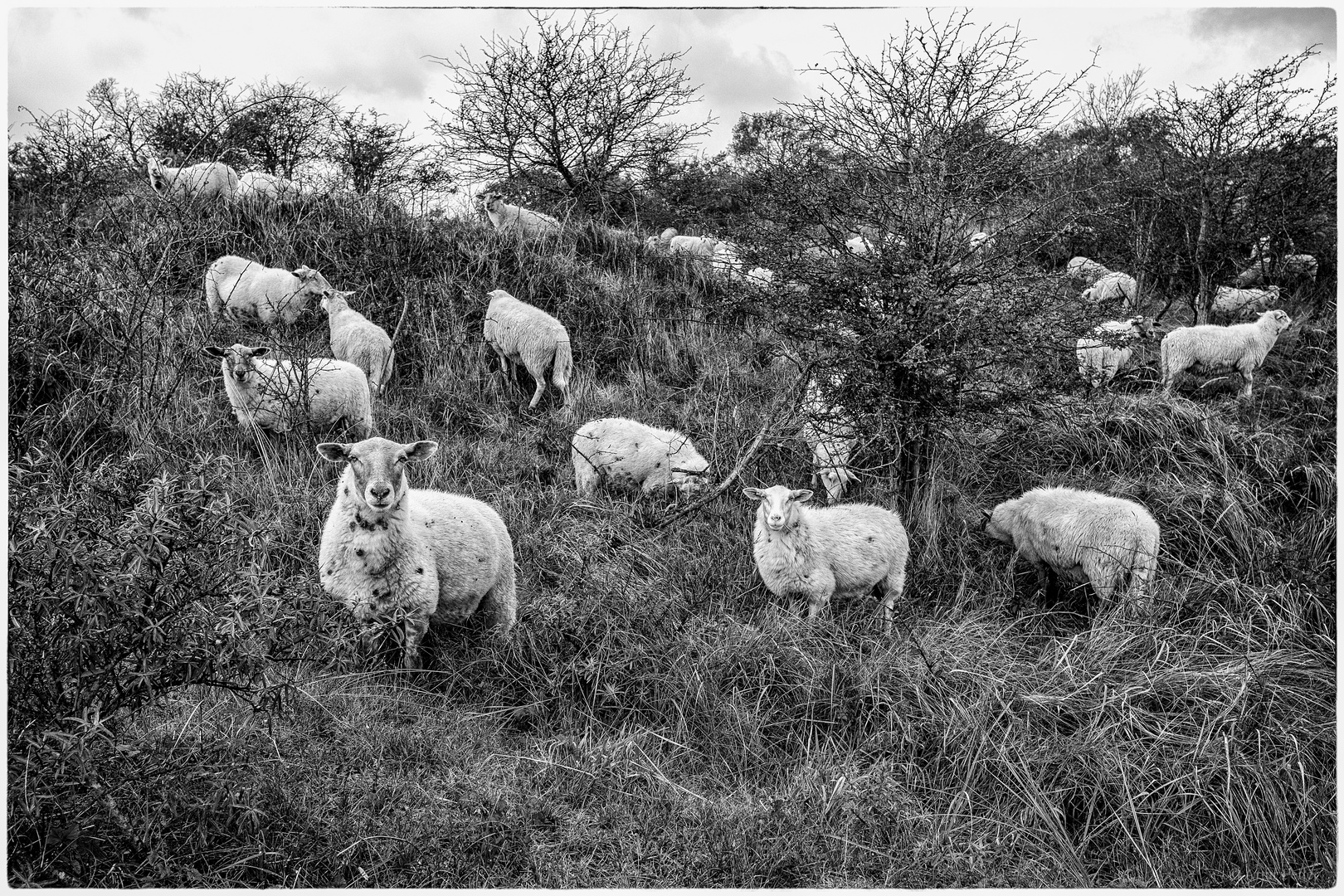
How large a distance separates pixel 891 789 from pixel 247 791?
8.71ft

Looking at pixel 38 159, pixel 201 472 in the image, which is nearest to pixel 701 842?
pixel 201 472

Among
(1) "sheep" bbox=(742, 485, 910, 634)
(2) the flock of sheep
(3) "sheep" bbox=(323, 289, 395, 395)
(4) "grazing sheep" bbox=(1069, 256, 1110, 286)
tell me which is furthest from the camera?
(3) "sheep" bbox=(323, 289, 395, 395)

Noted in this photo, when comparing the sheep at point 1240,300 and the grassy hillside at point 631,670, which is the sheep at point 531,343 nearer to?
the grassy hillside at point 631,670

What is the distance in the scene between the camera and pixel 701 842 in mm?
3402

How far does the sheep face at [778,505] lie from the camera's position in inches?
209

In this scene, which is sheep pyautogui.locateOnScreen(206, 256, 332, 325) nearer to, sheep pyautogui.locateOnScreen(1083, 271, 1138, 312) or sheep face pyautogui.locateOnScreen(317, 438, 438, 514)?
sheep face pyautogui.locateOnScreen(317, 438, 438, 514)

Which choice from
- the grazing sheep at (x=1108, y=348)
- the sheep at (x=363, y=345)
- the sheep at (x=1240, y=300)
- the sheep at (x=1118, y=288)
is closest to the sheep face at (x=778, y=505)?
the grazing sheep at (x=1108, y=348)

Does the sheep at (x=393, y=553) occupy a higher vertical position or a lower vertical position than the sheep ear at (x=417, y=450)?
lower

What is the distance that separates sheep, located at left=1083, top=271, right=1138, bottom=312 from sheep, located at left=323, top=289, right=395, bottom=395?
29.7 ft

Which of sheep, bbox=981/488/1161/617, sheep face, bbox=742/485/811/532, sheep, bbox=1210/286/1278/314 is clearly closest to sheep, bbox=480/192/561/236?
sheep face, bbox=742/485/811/532

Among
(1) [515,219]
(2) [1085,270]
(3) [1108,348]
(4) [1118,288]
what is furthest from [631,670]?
(4) [1118,288]

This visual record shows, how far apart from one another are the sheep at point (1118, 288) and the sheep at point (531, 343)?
7300mm

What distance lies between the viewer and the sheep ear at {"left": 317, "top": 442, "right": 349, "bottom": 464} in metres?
4.61

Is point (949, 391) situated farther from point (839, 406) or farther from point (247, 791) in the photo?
point (247, 791)
